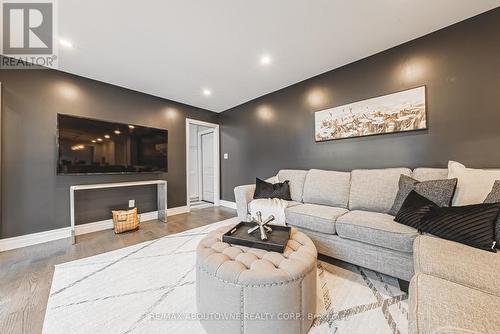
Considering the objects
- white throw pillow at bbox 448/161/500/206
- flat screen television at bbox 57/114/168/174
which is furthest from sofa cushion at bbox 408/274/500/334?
flat screen television at bbox 57/114/168/174

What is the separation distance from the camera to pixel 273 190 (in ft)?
9.46

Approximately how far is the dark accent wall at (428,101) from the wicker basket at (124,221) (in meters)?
2.60

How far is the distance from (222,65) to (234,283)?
2686 mm

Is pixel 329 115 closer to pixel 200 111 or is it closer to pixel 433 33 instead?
pixel 433 33

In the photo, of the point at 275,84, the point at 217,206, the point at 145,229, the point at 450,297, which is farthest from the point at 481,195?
the point at 217,206

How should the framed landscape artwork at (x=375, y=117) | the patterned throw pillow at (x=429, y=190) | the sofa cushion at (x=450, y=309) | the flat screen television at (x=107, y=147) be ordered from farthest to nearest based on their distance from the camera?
the flat screen television at (x=107, y=147) < the framed landscape artwork at (x=375, y=117) < the patterned throw pillow at (x=429, y=190) < the sofa cushion at (x=450, y=309)

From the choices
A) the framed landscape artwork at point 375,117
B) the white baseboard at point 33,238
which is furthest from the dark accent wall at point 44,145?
the framed landscape artwork at point 375,117

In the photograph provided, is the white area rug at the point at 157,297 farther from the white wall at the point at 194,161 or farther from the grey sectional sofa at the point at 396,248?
the white wall at the point at 194,161

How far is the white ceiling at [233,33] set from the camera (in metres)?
1.75

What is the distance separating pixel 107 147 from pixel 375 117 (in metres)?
3.95

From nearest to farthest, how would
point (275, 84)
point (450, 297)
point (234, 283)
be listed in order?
1. point (450, 297)
2. point (234, 283)
3. point (275, 84)

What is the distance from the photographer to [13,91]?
2463 millimetres

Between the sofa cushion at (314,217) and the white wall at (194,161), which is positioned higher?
the white wall at (194,161)

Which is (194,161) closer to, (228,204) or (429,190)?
(228,204)
